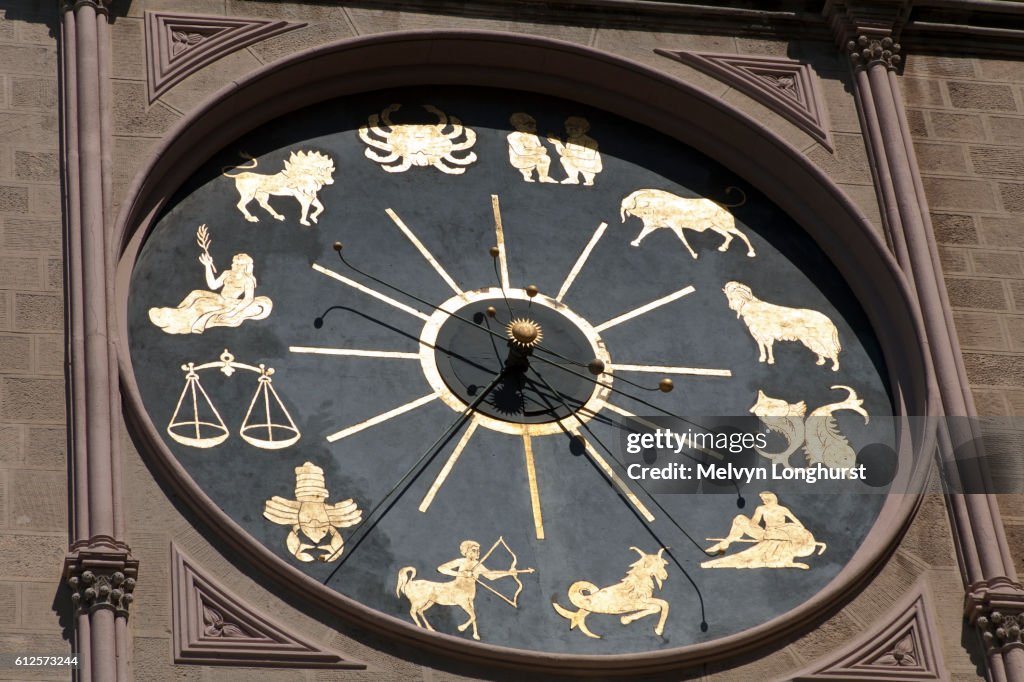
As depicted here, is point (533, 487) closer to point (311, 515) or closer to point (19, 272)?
point (311, 515)

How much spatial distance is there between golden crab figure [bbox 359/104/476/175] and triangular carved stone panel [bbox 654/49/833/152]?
4.45 ft

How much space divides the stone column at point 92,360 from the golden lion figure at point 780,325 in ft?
11.9

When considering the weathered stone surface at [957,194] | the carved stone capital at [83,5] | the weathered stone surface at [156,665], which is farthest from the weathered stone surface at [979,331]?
the carved stone capital at [83,5]

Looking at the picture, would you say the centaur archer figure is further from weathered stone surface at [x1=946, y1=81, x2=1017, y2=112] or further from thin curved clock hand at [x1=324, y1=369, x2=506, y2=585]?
weathered stone surface at [x1=946, y1=81, x2=1017, y2=112]

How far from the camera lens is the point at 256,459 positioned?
14.7 m

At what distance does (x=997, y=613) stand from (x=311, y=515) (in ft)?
11.7

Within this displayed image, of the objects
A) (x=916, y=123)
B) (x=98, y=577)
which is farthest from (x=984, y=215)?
(x=98, y=577)

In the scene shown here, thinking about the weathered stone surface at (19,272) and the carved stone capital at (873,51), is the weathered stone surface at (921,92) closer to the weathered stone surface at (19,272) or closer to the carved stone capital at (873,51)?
the carved stone capital at (873,51)

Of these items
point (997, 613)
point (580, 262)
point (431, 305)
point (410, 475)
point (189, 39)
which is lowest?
point (997, 613)

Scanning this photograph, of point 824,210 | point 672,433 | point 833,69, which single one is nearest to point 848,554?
point 672,433

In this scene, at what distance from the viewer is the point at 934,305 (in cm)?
1584

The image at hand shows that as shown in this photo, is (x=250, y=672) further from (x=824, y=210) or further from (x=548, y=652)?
(x=824, y=210)

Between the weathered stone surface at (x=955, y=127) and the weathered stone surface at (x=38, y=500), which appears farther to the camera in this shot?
the weathered stone surface at (x=955, y=127)

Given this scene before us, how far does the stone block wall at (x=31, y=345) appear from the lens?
1361 cm
